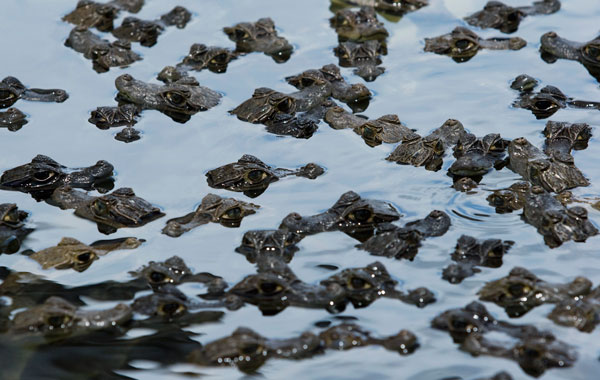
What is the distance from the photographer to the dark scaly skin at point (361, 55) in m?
16.7

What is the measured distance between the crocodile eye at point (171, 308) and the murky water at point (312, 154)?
1.22ft

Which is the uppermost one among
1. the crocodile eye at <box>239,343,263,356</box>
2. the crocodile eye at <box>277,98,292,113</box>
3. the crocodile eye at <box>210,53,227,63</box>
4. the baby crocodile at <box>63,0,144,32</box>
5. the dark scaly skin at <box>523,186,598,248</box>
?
the baby crocodile at <box>63,0,144,32</box>

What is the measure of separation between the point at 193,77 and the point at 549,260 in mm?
7404

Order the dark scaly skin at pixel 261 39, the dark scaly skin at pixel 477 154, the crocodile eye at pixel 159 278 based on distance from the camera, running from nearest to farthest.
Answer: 1. the crocodile eye at pixel 159 278
2. the dark scaly skin at pixel 477 154
3. the dark scaly skin at pixel 261 39

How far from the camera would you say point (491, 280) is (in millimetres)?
10758

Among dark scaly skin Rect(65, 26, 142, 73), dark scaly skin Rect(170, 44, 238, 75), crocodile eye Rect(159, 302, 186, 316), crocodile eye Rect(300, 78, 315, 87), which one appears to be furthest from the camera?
dark scaly skin Rect(65, 26, 142, 73)

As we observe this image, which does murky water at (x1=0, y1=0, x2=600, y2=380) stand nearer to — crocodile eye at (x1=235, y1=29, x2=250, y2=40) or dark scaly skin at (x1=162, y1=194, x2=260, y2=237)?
dark scaly skin at (x1=162, y1=194, x2=260, y2=237)

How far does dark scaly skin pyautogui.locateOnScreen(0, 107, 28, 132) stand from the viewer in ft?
50.0

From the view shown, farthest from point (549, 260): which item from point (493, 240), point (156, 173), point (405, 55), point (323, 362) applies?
point (405, 55)

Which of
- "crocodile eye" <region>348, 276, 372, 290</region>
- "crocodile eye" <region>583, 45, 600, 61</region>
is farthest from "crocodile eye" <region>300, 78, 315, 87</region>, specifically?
"crocodile eye" <region>348, 276, 372, 290</region>

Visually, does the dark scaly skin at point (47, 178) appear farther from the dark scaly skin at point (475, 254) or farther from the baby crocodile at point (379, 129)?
the dark scaly skin at point (475, 254)

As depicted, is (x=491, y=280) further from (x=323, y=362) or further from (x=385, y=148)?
(x=385, y=148)

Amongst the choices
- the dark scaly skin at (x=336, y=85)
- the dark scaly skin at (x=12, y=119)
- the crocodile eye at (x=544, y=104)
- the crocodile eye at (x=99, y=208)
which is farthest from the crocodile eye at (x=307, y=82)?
the crocodile eye at (x=99, y=208)

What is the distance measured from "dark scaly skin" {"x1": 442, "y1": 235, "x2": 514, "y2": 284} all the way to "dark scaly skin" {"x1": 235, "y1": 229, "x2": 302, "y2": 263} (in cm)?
190
